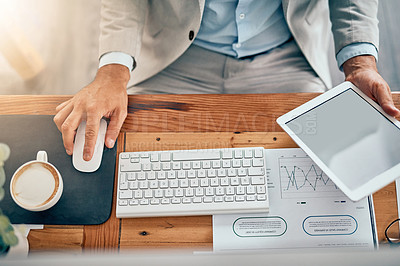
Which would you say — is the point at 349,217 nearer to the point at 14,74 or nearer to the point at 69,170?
the point at 69,170

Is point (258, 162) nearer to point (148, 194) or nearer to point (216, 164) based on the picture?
point (216, 164)

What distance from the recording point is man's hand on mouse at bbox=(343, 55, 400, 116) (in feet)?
2.38

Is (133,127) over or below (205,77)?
below

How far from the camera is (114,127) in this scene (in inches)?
30.1

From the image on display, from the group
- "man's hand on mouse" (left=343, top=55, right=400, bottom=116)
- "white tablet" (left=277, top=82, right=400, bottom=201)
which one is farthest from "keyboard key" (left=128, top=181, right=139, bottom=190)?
"man's hand on mouse" (left=343, top=55, right=400, bottom=116)

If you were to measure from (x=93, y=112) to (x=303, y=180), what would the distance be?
48 centimetres

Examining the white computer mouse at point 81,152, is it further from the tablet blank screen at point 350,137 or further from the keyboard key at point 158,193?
the tablet blank screen at point 350,137

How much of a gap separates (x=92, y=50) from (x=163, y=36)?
1.33 ft

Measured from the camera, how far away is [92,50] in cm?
128

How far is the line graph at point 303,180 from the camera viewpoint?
69 cm

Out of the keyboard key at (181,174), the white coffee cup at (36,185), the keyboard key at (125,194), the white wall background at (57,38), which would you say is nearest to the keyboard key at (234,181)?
the keyboard key at (181,174)

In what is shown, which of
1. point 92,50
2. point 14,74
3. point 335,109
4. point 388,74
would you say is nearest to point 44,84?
point 14,74

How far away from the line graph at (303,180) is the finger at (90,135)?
40 centimetres

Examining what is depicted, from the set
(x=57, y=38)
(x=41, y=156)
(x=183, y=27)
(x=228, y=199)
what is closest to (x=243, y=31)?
(x=183, y=27)
